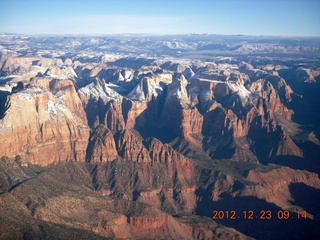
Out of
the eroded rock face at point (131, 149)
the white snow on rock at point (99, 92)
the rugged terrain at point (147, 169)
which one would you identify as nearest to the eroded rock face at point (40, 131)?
the rugged terrain at point (147, 169)

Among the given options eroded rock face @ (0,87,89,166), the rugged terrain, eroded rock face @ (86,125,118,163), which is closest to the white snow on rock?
the rugged terrain

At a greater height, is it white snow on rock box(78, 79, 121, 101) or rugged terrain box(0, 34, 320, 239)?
white snow on rock box(78, 79, 121, 101)

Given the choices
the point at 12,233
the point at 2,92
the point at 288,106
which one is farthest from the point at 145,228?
the point at 288,106

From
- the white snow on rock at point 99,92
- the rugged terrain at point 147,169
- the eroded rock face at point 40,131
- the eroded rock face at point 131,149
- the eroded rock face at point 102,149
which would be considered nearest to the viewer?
the rugged terrain at point 147,169

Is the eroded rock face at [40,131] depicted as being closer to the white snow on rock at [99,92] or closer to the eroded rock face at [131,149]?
the eroded rock face at [131,149]

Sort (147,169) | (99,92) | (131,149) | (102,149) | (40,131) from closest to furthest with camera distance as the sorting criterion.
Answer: (40,131) < (147,169) < (102,149) < (131,149) < (99,92)

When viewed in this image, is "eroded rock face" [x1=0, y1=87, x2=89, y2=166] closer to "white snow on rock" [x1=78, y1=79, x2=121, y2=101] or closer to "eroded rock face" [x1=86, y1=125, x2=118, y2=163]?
"eroded rock face" [x1=86, y1=125, x2=118, y2=163]

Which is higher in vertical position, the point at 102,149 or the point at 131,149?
the point at 102,149

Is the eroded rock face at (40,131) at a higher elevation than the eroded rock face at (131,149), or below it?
higher

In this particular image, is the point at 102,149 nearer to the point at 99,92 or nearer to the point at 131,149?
the point at 131,149

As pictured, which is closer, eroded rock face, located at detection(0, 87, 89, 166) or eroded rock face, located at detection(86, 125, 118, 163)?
eroded rock face, located at detection(0, 87, 89, 166)

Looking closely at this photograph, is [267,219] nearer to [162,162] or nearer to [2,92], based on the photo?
[162,162]

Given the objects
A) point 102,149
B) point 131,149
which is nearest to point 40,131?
point 102,149
